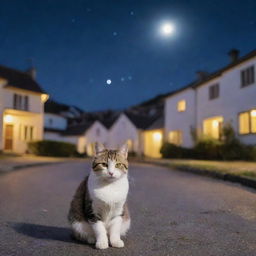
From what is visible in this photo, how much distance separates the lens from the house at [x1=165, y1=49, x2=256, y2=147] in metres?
18.8

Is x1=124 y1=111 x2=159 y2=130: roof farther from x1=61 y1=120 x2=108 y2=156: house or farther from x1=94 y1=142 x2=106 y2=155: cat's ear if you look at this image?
x1=94 y1=142 x2=106 y2=155: cat's ear

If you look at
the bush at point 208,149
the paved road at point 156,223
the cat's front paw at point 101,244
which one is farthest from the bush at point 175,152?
the cat's front paw at point 101,244

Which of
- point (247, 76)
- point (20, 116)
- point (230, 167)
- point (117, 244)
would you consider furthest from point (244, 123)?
point (20, 116)

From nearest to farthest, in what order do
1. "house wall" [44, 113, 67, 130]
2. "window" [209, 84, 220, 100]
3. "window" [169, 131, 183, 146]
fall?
"window" [209, 84, 220, 100] < "window" [169, 131, 183, 146] < "house wall" [44, 113, 67, 130]

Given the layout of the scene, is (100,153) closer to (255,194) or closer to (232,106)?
(255,194)

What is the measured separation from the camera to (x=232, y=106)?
2056 centimetres

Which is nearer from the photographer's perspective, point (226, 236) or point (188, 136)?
point (226, 236)

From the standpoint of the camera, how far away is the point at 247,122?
63.6 ft

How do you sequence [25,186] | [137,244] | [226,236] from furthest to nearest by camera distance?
[25,186], [226,236], [137,244]

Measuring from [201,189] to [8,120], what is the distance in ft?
76.2

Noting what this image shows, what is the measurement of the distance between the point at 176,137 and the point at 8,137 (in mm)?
15024

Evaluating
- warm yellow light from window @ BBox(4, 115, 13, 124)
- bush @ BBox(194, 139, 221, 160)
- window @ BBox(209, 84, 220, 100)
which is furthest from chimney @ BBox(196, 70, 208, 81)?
warm yellow light from window @ BBox(4, 115, 13, 124)

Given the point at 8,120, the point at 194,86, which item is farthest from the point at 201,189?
the point at 8,120

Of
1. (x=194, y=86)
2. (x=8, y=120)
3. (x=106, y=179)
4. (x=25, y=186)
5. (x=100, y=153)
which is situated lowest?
(x=25, y=186)
